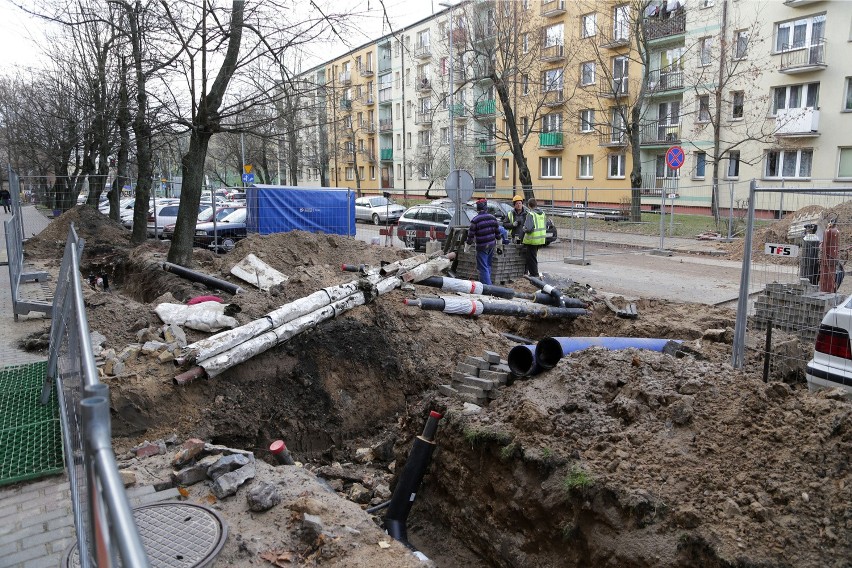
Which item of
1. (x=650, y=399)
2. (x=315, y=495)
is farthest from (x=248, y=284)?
(x=650, y=399)

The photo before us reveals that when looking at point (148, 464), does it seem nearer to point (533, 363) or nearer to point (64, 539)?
point (64, 539)

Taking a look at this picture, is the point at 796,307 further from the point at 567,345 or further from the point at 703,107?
the point at 703,107

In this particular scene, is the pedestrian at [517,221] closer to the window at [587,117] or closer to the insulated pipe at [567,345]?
the insulated pipe at [567,345]

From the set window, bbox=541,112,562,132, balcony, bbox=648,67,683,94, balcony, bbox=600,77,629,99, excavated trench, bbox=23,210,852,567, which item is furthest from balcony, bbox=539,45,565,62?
excavated trench, bbox=23,210,852,567

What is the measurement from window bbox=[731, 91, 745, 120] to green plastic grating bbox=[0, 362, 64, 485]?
32.8 metres

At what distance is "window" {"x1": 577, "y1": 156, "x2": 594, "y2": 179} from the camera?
39272mm

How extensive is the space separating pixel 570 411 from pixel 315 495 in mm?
2075

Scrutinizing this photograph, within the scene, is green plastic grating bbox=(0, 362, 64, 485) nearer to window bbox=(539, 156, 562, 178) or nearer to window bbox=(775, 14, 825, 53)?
window bbox=(775, 14, 825, 53)

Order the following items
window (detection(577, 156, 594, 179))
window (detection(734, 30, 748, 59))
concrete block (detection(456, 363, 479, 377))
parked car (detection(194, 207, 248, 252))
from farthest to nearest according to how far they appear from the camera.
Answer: window (detection(577, 156, 594, 179)) → window (detection(734, 30, 748, 59)) → parked car (detection(194, 207, 248, 252)) → concrete block (detection(456, 363, 479, 377))

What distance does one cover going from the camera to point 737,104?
102ft

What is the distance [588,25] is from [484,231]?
28.5m

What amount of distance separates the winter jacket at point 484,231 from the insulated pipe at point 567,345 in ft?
18.5

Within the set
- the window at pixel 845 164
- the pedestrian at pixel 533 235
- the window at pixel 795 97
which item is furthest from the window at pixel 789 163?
the pedestrian at pixel 533 235

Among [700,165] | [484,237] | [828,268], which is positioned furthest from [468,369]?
[700,165]
